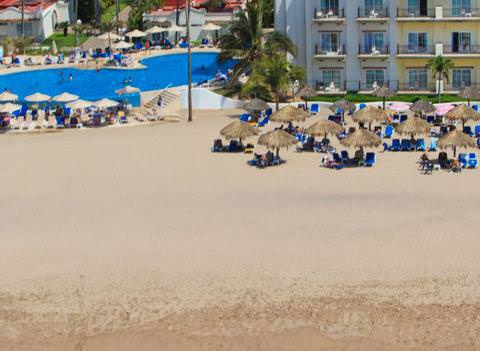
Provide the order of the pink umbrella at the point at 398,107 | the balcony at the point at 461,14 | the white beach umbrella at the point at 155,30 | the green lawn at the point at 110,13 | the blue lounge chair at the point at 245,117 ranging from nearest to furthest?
1. the pink umbrella at the point at 398,107
2. the blue lounge chair at the point at 245,117
3. the balcony at the point at 461,14
4. the white beach umbrella at the point at 155,30
5. the green lawn at the point at 110,13

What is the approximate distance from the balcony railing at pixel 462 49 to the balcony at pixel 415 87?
7.22 feet

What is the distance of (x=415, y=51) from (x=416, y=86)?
7.27 ft

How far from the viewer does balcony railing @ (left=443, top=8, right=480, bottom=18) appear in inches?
2092

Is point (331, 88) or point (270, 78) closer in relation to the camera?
point (270, 78)

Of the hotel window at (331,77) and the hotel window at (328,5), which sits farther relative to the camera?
the hotel window at (331,77)

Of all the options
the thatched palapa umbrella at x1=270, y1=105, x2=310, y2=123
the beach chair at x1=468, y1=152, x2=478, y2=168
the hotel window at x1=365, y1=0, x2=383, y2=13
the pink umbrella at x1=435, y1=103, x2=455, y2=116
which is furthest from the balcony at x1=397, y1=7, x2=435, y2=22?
the beach chair at x1=468, y1=152, x2=478, y2=168

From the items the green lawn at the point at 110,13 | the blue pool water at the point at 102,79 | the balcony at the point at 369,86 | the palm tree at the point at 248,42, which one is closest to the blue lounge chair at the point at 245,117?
the palm tree at the point at 248,42

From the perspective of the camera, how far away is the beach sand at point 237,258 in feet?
70.1

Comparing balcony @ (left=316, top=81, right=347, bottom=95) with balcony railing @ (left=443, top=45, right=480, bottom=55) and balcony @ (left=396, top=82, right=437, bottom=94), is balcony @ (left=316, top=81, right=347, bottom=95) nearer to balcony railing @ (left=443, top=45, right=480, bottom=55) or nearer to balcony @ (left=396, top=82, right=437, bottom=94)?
balcony @ (left=396, top=82, right=437, bottom=94)

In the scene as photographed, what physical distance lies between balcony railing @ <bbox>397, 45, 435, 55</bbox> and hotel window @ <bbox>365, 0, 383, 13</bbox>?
8.80 ft

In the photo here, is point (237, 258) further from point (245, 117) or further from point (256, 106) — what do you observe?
point (245, 117)

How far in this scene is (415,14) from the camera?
5372 cm

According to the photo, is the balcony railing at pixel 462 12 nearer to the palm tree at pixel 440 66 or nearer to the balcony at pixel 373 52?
the palm tree at pixel 440 66

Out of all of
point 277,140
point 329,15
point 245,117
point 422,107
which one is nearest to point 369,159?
point 277,140
